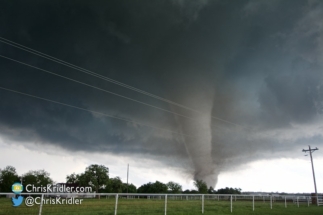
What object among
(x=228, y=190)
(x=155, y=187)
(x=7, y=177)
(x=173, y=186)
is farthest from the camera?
(x=173, y=186)

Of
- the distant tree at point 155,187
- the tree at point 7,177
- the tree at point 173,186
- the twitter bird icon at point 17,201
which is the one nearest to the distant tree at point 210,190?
the tree at point 173,186

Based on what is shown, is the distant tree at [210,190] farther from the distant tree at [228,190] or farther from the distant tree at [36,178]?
the distant tree at [36,178]

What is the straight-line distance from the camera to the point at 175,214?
15.8m

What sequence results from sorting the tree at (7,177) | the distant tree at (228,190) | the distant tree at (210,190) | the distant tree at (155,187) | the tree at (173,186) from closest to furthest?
1. the tree at (7,177)
2. the distant tree at (210,190)
3. the distant tree at (228,190)
4. the distant tree at (155,187)
5. the tree at (173,186)

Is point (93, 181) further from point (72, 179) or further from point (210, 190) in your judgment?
point (210, 190)

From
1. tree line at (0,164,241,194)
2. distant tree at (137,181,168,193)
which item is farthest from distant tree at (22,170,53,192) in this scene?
distant tree at (137,181,168,193)

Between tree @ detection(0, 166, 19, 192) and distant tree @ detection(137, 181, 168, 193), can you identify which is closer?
tree @ detection(0, 166, 19, 192)

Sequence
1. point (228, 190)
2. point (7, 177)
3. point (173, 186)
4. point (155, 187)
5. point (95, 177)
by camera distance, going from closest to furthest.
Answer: point (7, 177) < point (95, 177) < point (228, 190) < point (155, 187) < point (173, 186)

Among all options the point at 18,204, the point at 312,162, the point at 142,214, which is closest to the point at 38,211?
the point at 18,204

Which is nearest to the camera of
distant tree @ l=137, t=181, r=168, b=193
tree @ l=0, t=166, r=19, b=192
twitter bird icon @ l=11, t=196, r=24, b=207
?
twitter bird icon @ l=11, t=196, r=24, b=207

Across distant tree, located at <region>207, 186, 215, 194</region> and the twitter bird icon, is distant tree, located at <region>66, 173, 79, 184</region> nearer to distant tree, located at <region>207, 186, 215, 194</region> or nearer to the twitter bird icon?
distant tree, located at <region>207, 186, 215, 194</region>

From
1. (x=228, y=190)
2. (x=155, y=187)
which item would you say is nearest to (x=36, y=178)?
(x=155, y=187)

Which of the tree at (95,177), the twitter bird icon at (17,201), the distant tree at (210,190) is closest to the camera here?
the twitter bird icon at (17,201)

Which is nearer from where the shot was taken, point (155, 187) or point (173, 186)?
point (155, 187)
